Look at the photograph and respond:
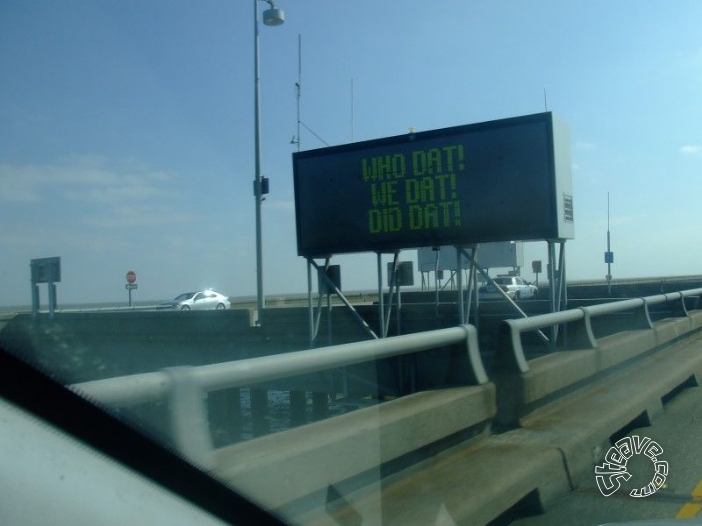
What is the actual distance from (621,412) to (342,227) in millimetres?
10570

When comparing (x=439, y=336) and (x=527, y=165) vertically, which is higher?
(x=527, y=165)

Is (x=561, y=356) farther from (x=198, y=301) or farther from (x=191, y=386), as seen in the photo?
(x=198, y=301)

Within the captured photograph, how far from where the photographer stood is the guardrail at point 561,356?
22.3ft

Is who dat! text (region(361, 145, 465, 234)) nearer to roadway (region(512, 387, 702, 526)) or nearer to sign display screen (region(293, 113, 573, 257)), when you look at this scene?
sign display screen (region(293, 113, 573, 257))

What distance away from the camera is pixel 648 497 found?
6133mm

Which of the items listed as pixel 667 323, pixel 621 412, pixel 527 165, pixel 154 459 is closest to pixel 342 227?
pixel 527 165

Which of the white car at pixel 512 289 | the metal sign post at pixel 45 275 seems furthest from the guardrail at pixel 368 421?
the white car at pixel 512 289

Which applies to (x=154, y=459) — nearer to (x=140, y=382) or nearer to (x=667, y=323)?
(x=140, y=382)

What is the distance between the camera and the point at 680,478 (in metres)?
6.67

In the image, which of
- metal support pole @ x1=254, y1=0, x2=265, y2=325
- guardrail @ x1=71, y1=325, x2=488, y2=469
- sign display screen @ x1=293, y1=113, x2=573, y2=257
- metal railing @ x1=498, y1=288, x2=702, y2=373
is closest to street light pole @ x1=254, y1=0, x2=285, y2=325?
metal support pole @ x1=254, y1=0, x2=265, y2=325

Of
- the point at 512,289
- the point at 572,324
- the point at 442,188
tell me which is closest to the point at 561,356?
the point at 572,324

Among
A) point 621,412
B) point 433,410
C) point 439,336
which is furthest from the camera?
point 621,412

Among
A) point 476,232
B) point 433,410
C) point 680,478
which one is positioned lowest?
point 680,478

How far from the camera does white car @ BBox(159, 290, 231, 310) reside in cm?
3912
